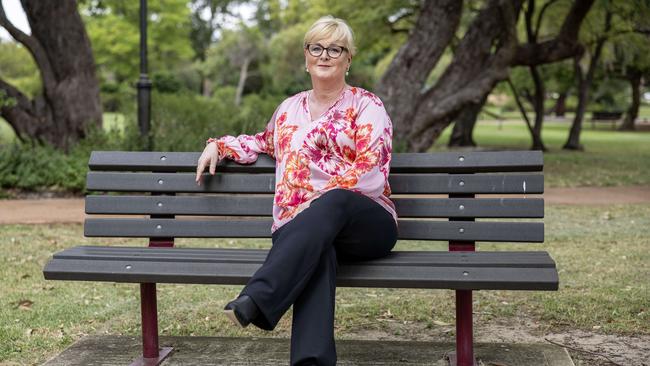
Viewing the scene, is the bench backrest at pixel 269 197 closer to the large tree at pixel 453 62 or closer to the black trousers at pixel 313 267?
the black trousers at pixel 313 267

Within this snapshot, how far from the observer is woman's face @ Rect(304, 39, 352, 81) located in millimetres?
3898

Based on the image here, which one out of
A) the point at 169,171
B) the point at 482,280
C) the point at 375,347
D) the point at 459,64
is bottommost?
the point at 375,347

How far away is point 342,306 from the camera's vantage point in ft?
17.8

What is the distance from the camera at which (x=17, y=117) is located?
1281 centimetres

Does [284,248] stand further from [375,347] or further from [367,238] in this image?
[375,347]

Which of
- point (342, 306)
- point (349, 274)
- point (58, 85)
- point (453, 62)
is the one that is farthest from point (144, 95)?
point (349, 274)

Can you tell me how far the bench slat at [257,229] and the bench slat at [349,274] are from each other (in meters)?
0.50

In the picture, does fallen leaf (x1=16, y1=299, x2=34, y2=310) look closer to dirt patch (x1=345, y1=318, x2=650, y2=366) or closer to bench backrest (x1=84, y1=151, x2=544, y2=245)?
bench backrest (x1=84, y1=151, x2=544, y2=245)

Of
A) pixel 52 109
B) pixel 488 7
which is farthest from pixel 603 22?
pixel 52 109

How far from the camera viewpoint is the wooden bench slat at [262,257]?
11.6ft

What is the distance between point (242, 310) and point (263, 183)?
3.76ft

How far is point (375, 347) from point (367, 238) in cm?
87

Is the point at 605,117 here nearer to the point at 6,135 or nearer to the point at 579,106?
the point at 579,106

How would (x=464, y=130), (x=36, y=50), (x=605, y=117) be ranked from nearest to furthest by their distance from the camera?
(x=36, y=50) < (x=464, y=130) < (x=605, y=117)
